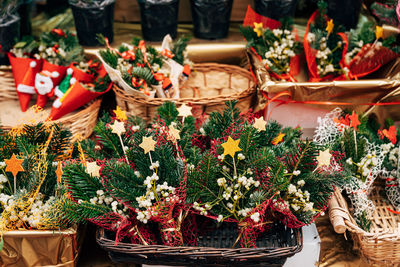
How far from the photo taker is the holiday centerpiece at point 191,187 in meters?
0.98

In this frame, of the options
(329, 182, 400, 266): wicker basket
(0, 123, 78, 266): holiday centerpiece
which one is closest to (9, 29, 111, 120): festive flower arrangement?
(0, 123, 78, 266): holiday centerpiece

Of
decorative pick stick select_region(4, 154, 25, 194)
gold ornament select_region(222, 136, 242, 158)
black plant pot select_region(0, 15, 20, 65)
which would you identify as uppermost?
gold ornament select_region(222, 136, 242, 158)

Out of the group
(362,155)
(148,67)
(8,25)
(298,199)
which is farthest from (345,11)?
(8,25)

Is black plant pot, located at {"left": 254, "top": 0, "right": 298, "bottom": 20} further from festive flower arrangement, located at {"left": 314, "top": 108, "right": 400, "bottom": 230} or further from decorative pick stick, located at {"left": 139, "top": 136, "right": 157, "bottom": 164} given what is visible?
decorative pick stick, located at {"left": 139, "top": 136, "right": 157, "bottom": 164}

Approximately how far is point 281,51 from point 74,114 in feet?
2.87

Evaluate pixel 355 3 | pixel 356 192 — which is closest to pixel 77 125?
pixel 356 192

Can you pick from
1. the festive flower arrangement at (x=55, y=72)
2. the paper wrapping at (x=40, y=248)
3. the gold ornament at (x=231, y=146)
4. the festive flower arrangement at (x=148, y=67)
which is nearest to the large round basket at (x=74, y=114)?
the festive flower arrangement at (x=55, y=72)

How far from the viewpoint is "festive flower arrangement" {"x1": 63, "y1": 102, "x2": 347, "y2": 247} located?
3.22ft

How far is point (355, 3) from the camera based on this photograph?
5.62ft

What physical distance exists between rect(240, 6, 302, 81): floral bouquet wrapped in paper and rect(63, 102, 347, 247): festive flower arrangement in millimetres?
561

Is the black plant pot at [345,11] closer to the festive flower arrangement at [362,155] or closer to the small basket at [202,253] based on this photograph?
the festive flower arrangement at [362,155]

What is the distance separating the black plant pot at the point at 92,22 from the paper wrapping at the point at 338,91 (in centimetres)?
72

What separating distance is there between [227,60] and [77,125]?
30.0 inches

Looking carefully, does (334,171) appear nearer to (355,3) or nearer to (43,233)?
(43,233)
